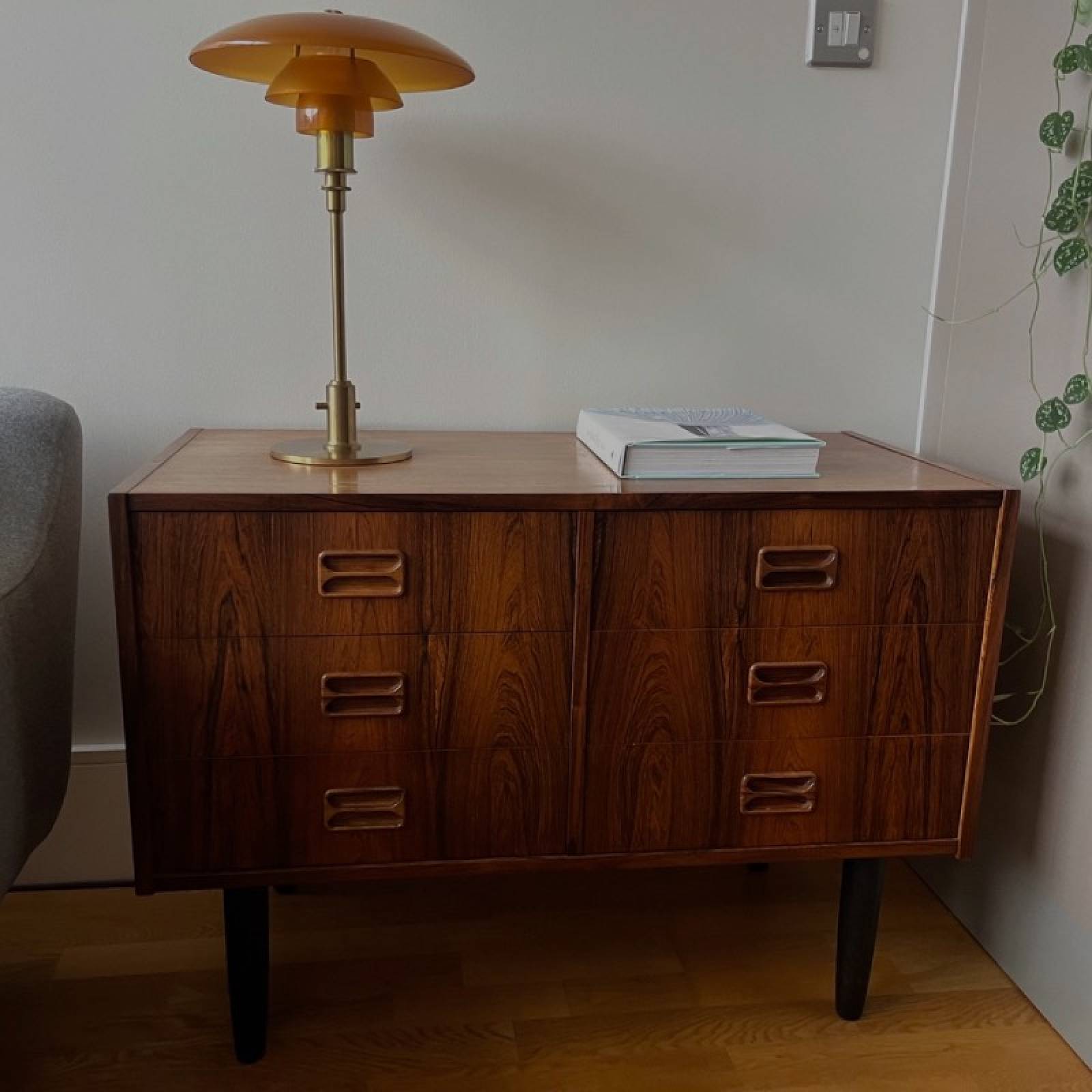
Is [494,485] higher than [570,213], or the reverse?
[570,213]

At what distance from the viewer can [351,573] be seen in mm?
1103

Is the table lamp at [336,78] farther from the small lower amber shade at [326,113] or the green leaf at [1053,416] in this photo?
the green leaf at [1053,416]

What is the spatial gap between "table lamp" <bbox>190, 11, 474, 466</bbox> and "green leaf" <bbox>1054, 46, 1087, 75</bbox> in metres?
0.72

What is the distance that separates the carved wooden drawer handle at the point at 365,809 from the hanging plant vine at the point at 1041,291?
816 millimetres

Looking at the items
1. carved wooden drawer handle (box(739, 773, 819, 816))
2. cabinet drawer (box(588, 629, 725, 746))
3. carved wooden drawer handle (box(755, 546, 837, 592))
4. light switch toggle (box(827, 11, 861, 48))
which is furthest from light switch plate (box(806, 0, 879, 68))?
carved wooden drawer handle (box(739, 773, 819, 816))

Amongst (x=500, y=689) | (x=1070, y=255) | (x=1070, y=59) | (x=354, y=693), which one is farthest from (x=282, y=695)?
(x=1070, y=59)

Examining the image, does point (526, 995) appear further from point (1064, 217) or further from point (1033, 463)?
point (1064, 217)

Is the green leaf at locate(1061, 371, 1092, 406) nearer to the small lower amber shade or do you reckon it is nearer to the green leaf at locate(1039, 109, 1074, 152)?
the green leaf at locate(1039, 109, 1074, 152)

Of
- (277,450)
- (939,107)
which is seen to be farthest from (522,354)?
(939,107)

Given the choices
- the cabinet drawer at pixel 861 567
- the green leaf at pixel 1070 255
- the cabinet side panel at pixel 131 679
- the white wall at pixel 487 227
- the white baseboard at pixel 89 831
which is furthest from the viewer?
the white baseboard at pixel 89 831

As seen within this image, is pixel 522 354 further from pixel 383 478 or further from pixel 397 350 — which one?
pixel 383 478

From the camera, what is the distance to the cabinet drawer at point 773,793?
3.98 ft

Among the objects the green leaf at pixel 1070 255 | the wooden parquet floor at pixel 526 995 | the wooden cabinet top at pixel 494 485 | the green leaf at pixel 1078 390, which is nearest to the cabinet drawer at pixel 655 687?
the wooden cabinet top at pixel 494 485

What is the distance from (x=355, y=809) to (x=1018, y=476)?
998 millimetres
